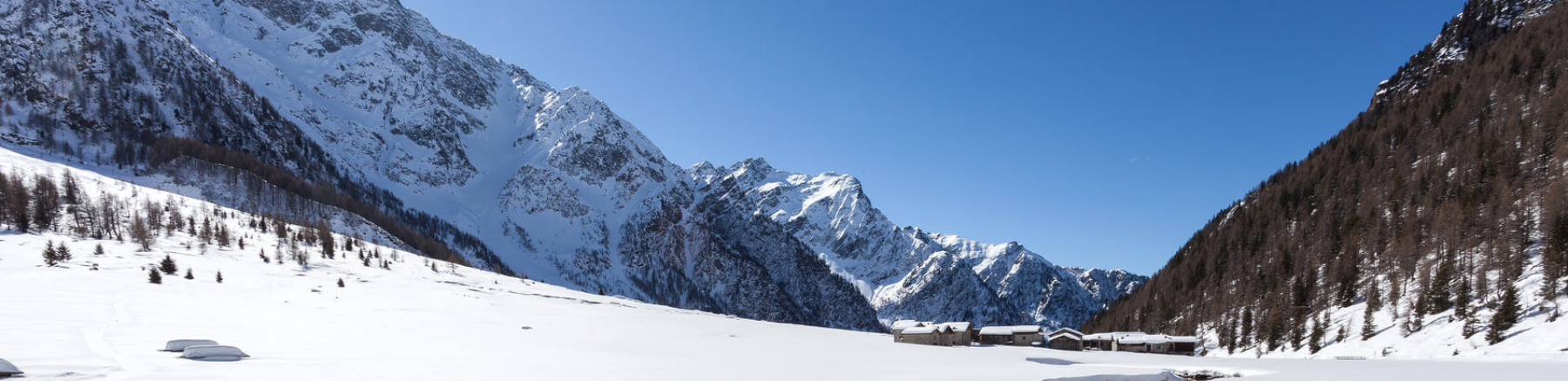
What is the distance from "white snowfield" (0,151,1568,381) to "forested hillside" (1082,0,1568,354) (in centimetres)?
3116

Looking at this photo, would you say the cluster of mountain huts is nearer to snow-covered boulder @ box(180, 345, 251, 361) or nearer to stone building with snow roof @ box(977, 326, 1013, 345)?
stone building with snow roof @ box(977, 326, 1013, 345)

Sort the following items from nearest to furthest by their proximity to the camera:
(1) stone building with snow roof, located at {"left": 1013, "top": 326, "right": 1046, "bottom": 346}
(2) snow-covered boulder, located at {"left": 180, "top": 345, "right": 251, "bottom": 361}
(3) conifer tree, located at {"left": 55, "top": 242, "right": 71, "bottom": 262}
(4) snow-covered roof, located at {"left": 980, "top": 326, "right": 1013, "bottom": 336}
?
(2) snow-covered boulder, located at {"left": 180, "top": 345, "right": 251, "bottom": 361}
(3) conifer tree, located at {"left": 55, "top": 242, "right": 71, "bottom": 262}
(4) snow-covered roof, located at {"left": 980, "top": 326, "right": 1013, "bottom": 336}
(1) stone building with snow roof, located at {"left": 1013, "top": 326, "right": 1046, "bottom": 346}

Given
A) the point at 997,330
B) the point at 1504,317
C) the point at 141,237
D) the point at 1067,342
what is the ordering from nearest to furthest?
the point at 1504,317 → the point at 141,237 → the point at 1067,342 → the point at 997,330

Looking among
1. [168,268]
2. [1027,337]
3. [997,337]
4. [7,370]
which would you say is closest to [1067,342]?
[1027,337]

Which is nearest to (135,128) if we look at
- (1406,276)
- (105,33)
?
(105,33)

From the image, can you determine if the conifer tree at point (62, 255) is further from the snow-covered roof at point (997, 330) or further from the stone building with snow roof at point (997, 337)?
the snow-covered roof at point (997, 330)

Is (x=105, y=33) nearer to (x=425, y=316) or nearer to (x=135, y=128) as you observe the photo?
(x=135, y=128)

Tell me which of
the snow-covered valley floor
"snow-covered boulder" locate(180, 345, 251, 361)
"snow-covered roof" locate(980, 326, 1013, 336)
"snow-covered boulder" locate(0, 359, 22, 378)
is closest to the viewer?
"snow-covered boulder" locate(0, 359, 22, 378)

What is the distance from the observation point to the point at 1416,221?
79438 mm

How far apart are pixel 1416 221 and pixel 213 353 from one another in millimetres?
111980

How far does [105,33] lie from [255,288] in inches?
8517

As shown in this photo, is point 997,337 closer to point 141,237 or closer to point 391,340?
point 391,340

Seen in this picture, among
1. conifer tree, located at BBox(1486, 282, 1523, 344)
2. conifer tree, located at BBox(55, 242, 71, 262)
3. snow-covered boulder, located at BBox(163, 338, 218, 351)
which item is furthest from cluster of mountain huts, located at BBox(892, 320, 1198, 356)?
conifer tree, located at BBox(55, 242, 71, 262)

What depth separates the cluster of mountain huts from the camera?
66.4m
